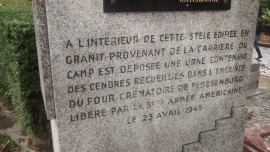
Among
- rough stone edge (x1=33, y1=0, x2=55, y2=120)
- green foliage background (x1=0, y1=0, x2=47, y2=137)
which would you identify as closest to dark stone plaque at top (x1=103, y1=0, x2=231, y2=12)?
rough stone edge (x1=33, y1=0, x2=55, y2=120)

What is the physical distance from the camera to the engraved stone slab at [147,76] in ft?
8.30

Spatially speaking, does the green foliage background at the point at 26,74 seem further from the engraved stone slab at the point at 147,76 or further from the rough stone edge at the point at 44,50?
the rough stone edge at the point at 44,50

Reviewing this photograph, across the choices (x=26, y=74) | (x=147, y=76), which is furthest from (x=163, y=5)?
(x=26, y=74)

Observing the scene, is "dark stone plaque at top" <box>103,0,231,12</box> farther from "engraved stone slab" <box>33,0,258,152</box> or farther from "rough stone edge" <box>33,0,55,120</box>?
"rough stone edge" <box>33,0,55,120</box>

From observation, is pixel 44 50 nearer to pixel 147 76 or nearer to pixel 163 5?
pixel 147 76

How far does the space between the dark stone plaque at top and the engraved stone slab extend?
0.18ft

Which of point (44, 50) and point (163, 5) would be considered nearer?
point (44, 50)

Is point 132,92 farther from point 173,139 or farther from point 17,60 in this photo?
point 17,60

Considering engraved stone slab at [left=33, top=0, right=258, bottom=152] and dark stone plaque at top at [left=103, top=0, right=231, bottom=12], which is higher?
dark stone plaque at top at [left=103, top=0, right=231, bottom=12]

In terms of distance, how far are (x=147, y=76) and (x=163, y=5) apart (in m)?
0.68

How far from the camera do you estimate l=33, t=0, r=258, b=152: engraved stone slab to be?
253cm

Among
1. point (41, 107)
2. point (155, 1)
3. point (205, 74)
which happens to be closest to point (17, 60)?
point (41, 107)

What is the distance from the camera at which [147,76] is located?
2873mm

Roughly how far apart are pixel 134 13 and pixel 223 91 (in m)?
1.38
